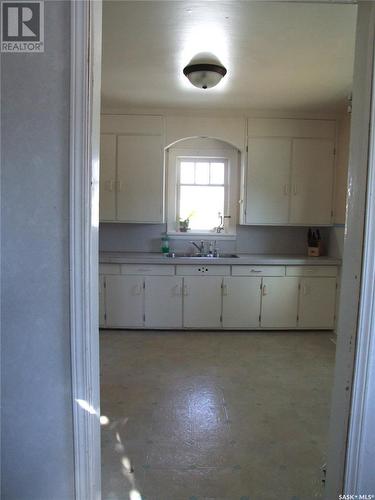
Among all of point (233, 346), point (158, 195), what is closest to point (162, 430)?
point (233, 346)

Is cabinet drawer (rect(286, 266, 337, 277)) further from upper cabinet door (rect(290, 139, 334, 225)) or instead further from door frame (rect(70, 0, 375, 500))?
door frame (rect(70, 0, 375, 500))

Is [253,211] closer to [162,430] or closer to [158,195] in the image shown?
[158,195]

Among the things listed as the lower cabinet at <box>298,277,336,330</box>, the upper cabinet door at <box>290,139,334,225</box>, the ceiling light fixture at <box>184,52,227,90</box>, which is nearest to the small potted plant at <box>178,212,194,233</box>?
the upper cabinet door at <box>290,139,334,225</box>

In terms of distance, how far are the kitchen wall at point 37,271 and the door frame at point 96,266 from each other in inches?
1.4

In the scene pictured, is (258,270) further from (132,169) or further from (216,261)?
(132,169)

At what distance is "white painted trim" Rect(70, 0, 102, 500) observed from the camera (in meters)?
0.95

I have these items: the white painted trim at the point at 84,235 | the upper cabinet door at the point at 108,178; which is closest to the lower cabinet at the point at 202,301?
the upper cabinet door at the point at 108,178

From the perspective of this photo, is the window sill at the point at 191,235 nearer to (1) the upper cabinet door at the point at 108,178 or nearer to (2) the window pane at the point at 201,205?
(2) the window pane at the point at 201,205

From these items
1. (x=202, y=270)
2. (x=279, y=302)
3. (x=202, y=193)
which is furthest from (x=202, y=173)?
(x=279, y=302)

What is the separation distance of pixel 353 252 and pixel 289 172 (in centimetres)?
307

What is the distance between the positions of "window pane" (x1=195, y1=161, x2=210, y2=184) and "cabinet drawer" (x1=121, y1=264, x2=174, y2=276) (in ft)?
4.36

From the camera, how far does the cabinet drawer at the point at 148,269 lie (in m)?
3.70

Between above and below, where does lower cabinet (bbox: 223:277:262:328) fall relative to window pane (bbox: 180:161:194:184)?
below

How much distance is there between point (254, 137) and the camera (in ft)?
12.8
